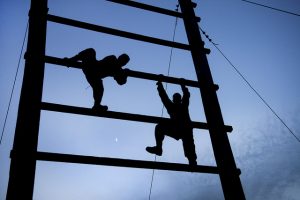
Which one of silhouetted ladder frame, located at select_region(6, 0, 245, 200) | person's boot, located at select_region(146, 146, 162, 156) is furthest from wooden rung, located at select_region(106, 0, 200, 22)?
person's boot, located at select_region(146, 146, 162, 156)

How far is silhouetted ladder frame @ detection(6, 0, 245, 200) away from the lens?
Result: 7.46 ft

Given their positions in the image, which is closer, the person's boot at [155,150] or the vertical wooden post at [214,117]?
the vertical wooden post at [214,117]

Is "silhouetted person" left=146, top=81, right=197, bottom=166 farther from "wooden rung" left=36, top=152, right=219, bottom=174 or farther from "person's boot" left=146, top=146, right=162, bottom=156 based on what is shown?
"wooden rung" left=36, top=152, right=219, bottom=174

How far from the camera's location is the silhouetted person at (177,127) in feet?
11.4

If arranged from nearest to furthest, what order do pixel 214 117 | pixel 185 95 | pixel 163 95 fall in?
pixel 214 117, pixel 163 95, pixel 185 95

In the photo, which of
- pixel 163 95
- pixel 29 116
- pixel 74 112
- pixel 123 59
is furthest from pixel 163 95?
pixel 29 116

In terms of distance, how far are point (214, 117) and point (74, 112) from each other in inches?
67.3

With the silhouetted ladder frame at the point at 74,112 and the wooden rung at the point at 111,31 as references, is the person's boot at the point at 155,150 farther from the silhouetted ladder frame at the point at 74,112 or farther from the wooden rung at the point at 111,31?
the wooden rung at the point at 111,31

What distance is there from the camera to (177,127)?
3498mm

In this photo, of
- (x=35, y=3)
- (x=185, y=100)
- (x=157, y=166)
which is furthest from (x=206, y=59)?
(x=35, y=3)

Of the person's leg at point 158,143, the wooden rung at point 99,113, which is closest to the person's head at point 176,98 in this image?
the person's leg at point 158,143

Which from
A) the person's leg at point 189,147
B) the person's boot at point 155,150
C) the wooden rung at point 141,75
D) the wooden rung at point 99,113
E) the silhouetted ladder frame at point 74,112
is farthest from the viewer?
the person's boot at point 155,150

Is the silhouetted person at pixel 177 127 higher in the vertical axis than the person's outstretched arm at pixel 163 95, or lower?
lower

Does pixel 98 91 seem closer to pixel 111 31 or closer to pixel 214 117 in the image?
pixel 111 31
